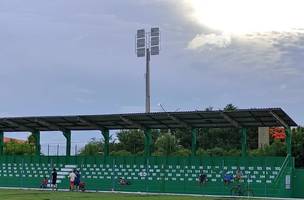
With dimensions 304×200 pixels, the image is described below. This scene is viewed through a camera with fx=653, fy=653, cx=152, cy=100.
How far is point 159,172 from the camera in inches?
1773

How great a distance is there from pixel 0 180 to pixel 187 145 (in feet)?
122

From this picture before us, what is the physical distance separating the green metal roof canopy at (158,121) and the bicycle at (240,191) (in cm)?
411

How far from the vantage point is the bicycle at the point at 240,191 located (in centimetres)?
4025

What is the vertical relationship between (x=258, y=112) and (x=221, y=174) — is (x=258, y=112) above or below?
above

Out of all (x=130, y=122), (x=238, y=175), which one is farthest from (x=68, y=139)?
(x=238, y=175)

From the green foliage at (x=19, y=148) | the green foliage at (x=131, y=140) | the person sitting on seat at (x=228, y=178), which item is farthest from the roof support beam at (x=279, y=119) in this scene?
the green foliage at (x=131, y=140)

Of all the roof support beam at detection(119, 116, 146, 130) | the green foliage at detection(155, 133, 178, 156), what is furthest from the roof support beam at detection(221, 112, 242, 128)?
the green foliage at detection(155, 133, 178, 156)

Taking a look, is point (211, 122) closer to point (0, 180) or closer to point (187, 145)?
point (0, 180)

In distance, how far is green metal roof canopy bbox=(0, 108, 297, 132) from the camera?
131 feet

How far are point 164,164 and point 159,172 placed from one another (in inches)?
26.8

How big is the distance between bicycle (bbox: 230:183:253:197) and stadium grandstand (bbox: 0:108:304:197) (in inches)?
2.4

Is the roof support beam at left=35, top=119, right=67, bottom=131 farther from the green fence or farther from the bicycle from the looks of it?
the bicycle

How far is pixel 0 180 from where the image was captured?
172 ft

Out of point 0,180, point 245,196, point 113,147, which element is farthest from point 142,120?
point 113,147
